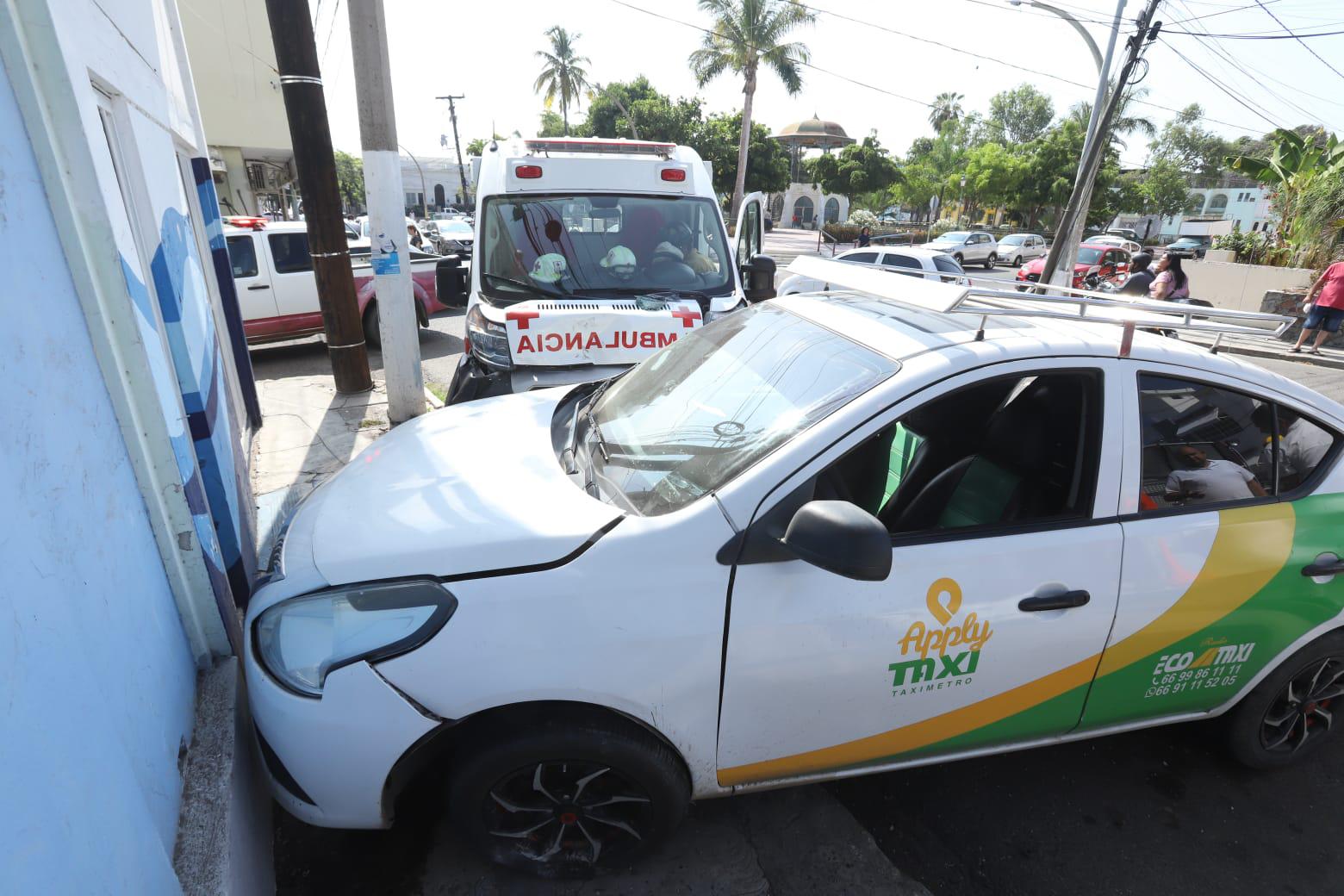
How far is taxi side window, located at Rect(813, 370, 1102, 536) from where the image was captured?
2189 millimetres

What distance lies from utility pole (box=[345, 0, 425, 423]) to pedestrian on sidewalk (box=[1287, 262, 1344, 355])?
14.6m

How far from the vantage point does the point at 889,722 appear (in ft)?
7.09

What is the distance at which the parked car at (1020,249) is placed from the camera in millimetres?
30500

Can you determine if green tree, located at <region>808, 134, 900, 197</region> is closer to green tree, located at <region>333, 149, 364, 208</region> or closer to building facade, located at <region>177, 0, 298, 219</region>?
building facade, located at <region>177, 0, 298, 219</region>

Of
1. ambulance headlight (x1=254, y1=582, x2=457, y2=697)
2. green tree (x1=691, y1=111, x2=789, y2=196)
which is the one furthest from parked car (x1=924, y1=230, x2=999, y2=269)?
ambulance headlight (x1=254, y1=582, x2=457, y2=697)

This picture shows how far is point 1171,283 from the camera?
415 inches

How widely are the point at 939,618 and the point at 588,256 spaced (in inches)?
165

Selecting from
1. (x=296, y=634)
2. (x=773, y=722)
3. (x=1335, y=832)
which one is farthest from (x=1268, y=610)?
(x=296, y=634)

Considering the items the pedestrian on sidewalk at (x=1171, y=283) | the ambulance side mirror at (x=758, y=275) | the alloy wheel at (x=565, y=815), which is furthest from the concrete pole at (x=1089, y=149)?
the alloy wheel at (x=565, y=815)

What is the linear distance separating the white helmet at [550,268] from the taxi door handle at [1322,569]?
456 centimetres

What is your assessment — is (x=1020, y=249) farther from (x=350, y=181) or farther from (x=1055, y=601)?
(x=350, y=181)

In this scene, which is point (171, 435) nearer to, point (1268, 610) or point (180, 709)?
point (180, 709)

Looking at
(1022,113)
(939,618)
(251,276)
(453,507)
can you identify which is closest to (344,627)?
(453,507)

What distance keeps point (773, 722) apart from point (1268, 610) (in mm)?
1767
